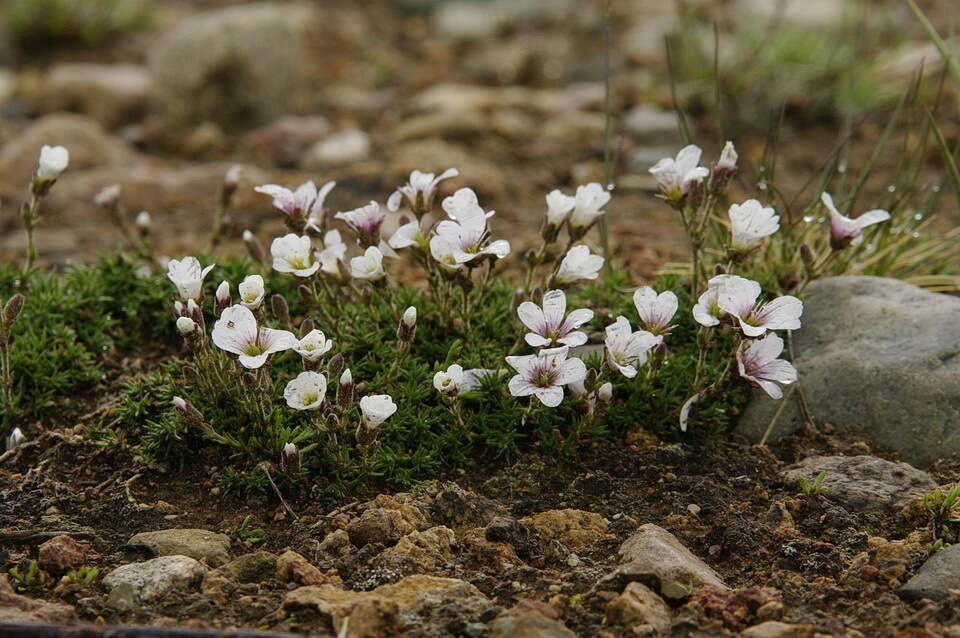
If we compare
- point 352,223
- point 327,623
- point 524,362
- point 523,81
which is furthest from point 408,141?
point 327,623

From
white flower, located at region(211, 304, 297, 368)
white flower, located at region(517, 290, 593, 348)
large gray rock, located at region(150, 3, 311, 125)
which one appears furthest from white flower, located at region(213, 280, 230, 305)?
large gray rock, located at region(150, 3, 311, 125)

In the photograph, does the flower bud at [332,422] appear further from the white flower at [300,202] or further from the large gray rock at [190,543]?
the white flower at [300,202]

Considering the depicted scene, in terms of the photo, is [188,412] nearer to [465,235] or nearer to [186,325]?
[186,325]

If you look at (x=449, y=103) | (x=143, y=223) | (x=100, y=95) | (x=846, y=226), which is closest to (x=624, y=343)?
(x=846, y=226)

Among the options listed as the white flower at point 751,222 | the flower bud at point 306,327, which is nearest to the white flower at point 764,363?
the white flower at point 751,222

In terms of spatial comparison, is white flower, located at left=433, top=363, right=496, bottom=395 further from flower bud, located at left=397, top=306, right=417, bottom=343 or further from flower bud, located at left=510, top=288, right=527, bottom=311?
flower bud, located at left=510, top=288, right=527, bottom=311
